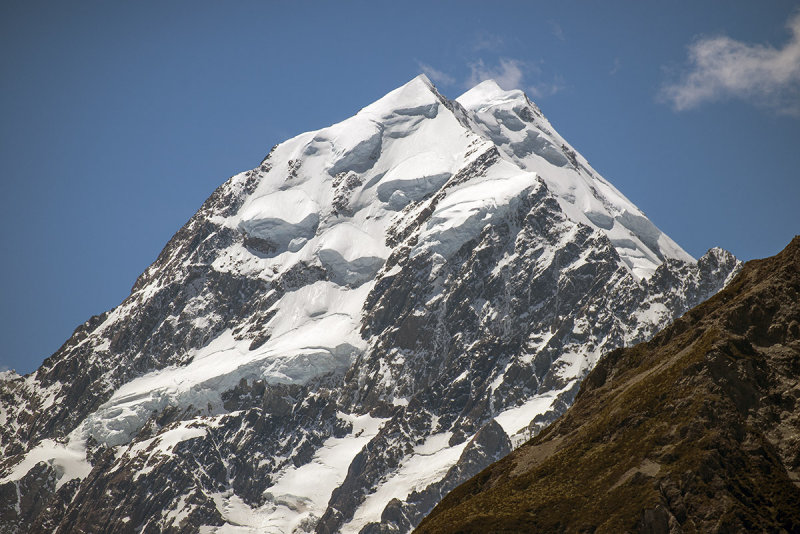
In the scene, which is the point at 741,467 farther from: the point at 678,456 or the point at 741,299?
the point at 741,299

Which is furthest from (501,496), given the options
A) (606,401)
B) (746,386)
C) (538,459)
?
(746,386)

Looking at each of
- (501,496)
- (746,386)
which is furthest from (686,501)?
(501,496)

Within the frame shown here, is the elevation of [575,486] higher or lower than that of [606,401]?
lower

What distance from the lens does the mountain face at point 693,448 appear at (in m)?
102

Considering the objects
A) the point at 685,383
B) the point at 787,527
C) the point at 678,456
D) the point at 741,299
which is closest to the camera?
the point at 787,527

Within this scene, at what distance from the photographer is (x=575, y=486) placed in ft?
384

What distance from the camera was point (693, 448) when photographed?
107 meters

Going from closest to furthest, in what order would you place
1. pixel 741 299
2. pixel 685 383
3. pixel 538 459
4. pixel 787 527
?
pixel 787 527 < pixel 685 383 < pixel 741 299 < pixel 538 459

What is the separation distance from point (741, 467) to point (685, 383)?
42.0 feet

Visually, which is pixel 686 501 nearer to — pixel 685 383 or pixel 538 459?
pixel 685 383

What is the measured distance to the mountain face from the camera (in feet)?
335

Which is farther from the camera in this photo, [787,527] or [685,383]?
[685,383]

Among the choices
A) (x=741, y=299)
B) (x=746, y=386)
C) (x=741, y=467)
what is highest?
(x=741, y=299)

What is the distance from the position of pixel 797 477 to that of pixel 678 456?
1066 centimetres
